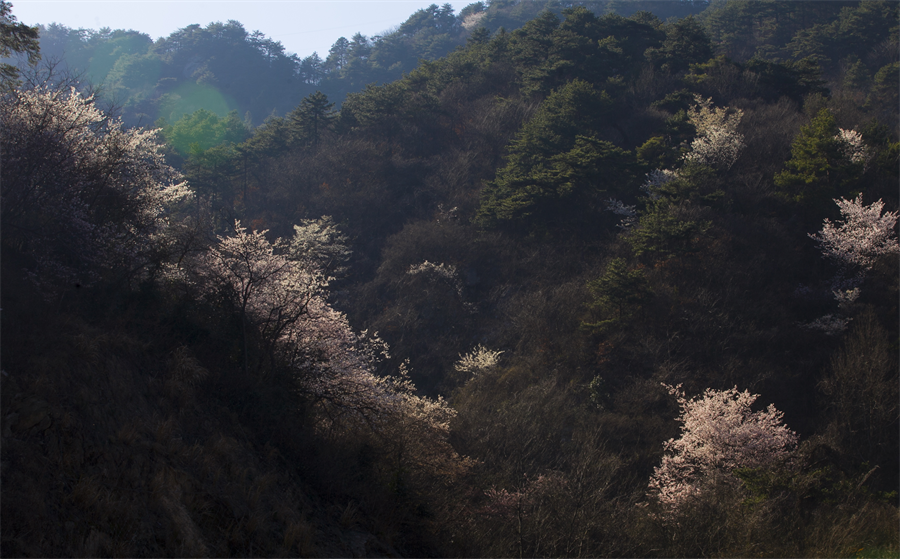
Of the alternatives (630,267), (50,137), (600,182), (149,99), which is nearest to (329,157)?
(600,182)

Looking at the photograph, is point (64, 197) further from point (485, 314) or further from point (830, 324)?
point (830, 324)

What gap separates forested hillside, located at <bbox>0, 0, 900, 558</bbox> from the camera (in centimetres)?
924

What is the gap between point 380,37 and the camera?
306 ft

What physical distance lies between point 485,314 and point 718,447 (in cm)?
1557

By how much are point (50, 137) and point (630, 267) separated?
24.6m

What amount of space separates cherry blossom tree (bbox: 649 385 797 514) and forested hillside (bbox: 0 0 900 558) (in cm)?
12

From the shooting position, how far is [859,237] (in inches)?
958

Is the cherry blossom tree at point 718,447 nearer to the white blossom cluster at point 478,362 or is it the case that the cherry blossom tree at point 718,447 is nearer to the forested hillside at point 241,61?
the white blossom cluster at point 478,362

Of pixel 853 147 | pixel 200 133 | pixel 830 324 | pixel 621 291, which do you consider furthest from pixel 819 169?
pixel 200 133

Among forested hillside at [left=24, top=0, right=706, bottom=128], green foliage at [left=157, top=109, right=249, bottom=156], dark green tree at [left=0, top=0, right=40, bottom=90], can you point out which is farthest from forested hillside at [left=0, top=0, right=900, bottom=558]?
forested hillside at [left=24, top=0, right=706, bottom=128]

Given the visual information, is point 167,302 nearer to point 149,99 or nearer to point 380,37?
point 149,99

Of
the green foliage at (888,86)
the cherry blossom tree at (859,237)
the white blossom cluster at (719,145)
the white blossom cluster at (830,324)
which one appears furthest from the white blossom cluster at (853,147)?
the green foliage at (888,86)

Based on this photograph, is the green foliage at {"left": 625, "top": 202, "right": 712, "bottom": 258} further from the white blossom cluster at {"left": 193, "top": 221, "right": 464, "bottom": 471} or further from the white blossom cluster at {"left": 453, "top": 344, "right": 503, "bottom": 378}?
the white blossom cluster at {"left": 193, "top": 221, "right": 464, "bottom": 471}

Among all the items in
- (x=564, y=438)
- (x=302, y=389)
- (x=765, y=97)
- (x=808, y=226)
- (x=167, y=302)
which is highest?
(x=765, y=97)
